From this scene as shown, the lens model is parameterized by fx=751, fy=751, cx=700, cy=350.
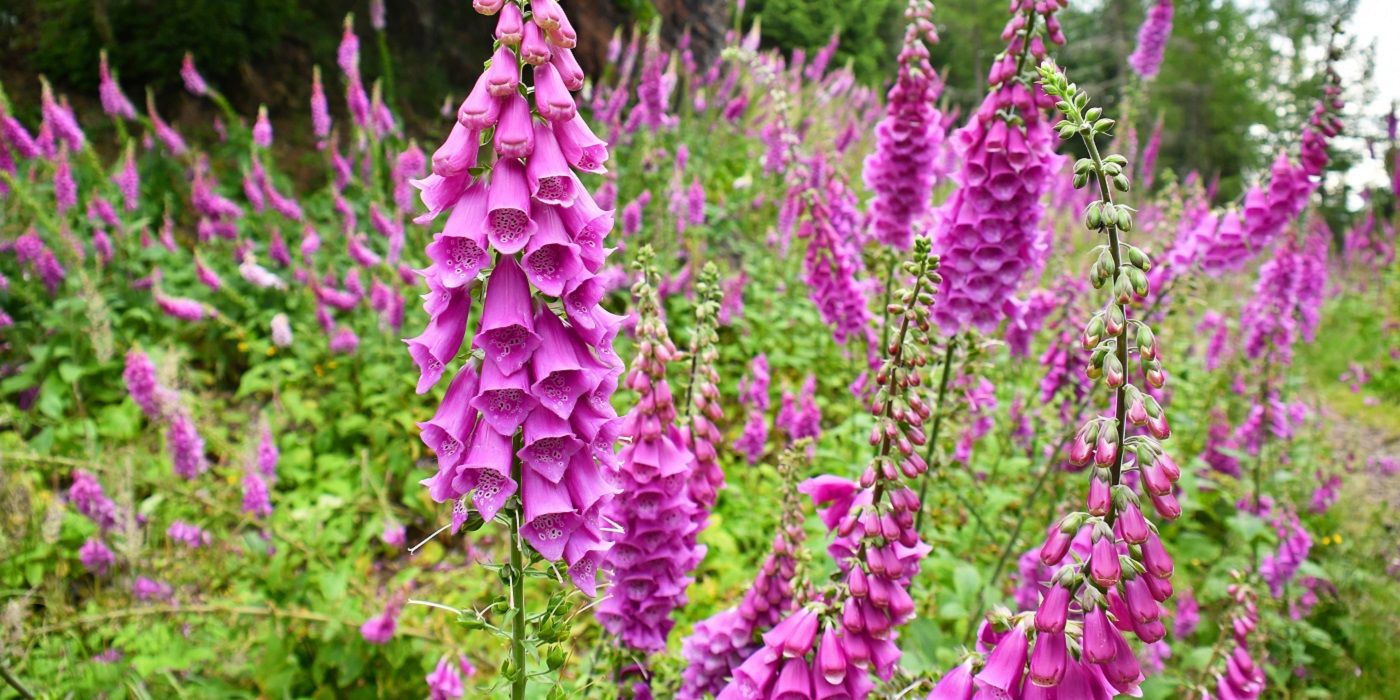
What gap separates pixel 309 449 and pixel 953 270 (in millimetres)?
4209

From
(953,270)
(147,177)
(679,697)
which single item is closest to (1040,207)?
(953,270)

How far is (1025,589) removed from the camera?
297cm

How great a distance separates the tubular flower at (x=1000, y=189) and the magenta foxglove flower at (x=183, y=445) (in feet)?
10.6

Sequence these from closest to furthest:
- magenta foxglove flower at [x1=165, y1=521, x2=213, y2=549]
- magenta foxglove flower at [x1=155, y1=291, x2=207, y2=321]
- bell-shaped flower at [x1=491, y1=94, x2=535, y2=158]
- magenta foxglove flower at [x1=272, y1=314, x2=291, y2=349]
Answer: bell-shaped flower at [x1=491, y1=94, x2=535, y2=158], magenta foxglove flower at [x1=165, y1=521, x2=213, y2=549], magenta foxglove flower at [x1=155, y1=291, x2=207, y2=321], magenta foxglove flower at [x1=272, y1=314, x2=291, y2=349]

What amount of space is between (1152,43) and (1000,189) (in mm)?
4570

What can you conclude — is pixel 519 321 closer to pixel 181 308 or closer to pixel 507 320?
pixel 507 320

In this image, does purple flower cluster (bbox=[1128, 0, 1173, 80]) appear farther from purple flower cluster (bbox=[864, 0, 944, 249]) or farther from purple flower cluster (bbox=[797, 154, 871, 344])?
purple flower cluster (bbox=[797, 154, 871, 344])

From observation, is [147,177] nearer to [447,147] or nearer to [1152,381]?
[447,147]

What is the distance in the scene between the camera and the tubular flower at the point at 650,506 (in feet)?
6.44

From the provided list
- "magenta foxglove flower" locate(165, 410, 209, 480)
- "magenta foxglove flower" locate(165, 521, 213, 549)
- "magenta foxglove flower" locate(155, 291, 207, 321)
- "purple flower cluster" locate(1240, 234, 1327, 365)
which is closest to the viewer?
"magenta foxglove flower" locate(165, 410, 209, 480)

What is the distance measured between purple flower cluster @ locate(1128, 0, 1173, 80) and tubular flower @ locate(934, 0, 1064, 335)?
163 inches

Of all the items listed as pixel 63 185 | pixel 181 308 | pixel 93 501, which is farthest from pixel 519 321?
pixel 63 185

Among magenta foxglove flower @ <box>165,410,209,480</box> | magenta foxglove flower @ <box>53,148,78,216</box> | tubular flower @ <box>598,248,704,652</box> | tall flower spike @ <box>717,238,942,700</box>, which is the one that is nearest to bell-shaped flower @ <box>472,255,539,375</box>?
tubular flower @ <box>598,248,704,652</box>

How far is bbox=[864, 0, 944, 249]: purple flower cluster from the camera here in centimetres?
303
